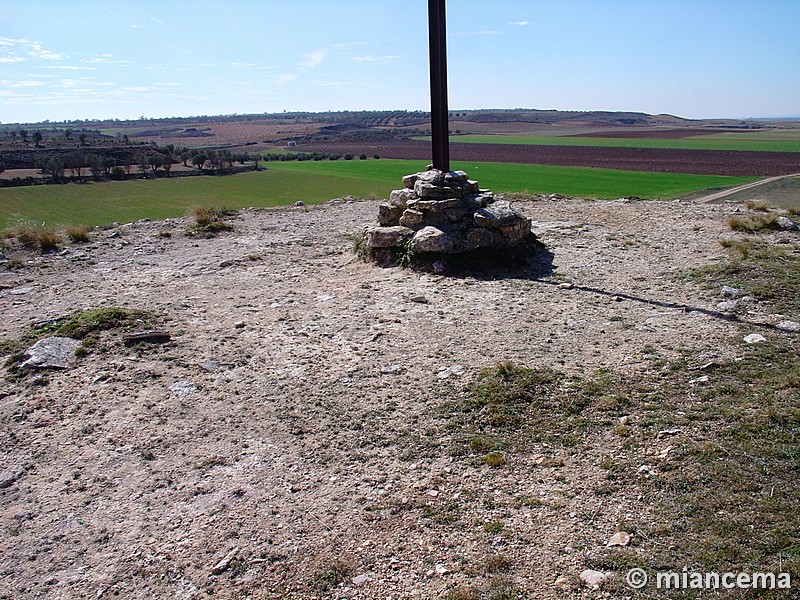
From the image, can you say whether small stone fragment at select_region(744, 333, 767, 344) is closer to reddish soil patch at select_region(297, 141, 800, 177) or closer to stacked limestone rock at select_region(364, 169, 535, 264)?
stacked limestone rock at select_region(364, 169, 535, 264)

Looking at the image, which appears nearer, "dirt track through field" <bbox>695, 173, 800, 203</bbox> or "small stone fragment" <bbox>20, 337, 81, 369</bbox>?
"small stone fragment" <bbox>20, 337, 81, 369</bbox>

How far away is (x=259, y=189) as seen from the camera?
3206 centimetres

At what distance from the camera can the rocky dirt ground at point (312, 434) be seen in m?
3.90

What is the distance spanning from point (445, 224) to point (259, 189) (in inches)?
929

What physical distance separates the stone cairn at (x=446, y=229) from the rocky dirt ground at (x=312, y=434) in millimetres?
457

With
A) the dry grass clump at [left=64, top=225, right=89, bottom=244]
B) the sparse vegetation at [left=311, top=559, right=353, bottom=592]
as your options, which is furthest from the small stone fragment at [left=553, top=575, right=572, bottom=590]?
the dry grass clump at [left=64, top=225, right=89, bottom=244]

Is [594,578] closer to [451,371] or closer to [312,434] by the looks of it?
[312,434]

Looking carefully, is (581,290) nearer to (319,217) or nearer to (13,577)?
→ (13,577)

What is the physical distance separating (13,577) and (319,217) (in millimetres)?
12588

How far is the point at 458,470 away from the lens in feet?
15.7

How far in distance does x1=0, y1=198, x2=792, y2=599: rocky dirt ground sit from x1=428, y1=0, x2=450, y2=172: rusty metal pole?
2.68m

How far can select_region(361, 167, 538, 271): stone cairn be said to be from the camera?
1004 centimetres

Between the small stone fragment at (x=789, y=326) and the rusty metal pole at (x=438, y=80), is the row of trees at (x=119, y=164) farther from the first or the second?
the small stone fragment at (x=789, y=326)

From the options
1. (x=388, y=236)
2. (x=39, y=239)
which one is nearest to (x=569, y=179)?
(x=388, y=236)
